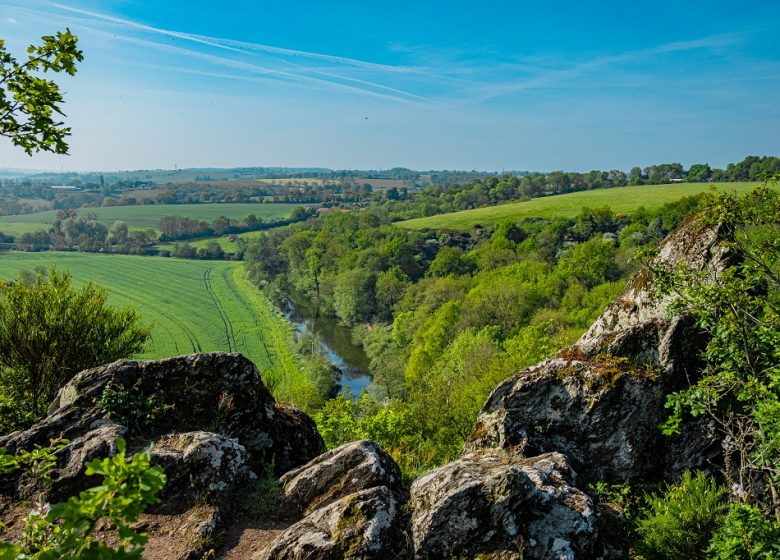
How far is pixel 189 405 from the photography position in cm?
1048

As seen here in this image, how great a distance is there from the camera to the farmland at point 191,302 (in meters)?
59.9

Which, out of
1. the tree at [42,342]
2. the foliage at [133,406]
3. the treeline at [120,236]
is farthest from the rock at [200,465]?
the treeline at [120,236]

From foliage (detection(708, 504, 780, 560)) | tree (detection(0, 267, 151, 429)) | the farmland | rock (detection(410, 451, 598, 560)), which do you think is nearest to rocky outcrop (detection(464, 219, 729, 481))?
rock (detection(410, 451, 598, 560))

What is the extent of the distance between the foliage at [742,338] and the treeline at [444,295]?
19.6ft

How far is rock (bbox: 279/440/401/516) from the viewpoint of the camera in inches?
332

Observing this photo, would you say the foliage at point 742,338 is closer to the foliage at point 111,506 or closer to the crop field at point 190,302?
the foliage at point 111,506

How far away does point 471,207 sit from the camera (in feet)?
432

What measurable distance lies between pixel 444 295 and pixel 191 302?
41.2 m

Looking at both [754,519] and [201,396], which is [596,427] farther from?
[201,396]

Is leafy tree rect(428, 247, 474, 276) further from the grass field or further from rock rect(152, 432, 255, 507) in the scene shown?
rock rect(152, 432, 255, 507)

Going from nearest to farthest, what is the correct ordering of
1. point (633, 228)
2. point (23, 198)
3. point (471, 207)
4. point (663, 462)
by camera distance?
point (663, 462) < point (633, 228) < point (471, 207) < point (23, 198)

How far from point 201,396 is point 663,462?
9.53 metres

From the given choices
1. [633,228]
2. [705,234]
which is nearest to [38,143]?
[705,234]

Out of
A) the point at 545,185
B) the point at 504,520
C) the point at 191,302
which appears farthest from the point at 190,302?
the point at 545,185
